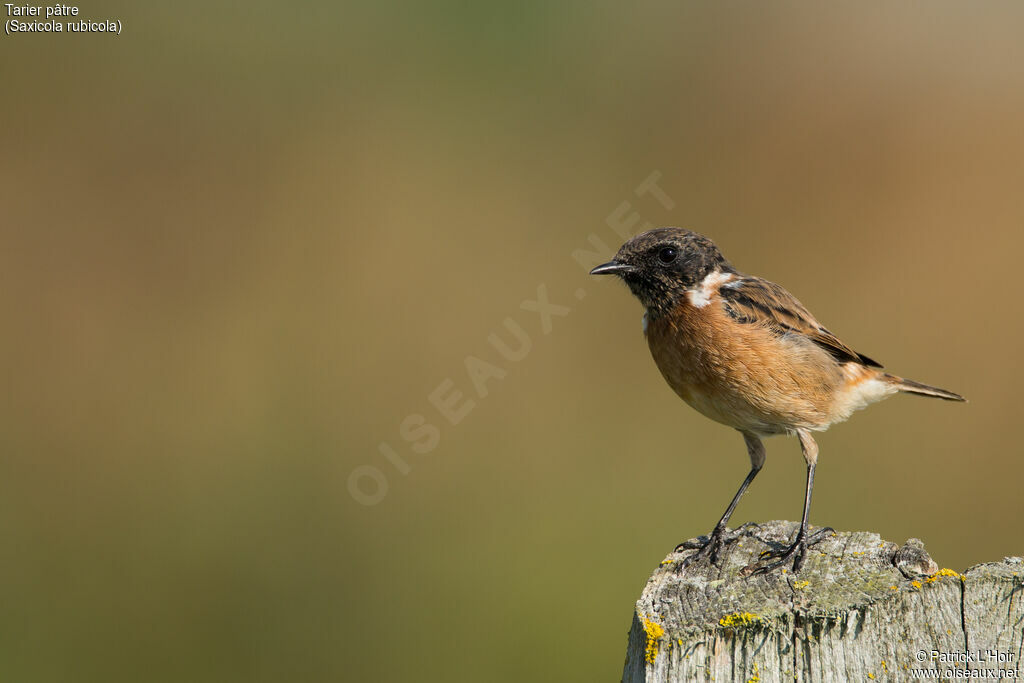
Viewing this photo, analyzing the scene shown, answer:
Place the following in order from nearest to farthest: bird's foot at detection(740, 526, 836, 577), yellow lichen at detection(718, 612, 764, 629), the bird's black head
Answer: yellow lichen at detection(718, 612, 764, 629) < bird's foot at detection(740, 526, 836, 577) < the bird's black head

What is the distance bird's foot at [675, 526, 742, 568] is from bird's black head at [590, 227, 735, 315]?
51.2 inches

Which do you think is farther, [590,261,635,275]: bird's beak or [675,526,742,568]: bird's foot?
[590,261,635,275]: bird's beak

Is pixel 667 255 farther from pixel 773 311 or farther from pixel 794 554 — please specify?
pixel 794 554

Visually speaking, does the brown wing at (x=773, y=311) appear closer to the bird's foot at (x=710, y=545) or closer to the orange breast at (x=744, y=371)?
the orange breast at (x=744, y=371)

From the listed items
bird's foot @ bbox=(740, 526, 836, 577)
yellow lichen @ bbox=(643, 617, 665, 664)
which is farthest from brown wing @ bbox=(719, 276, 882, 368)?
yellow lichen @ bbox=(643, 617, 665, 664)

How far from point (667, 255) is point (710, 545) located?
1724 mm

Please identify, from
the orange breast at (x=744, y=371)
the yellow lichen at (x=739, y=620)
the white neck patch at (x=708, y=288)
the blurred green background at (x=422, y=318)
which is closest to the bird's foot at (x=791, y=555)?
the yellow lichen at (x=739, y=620)

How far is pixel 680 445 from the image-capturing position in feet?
25.9

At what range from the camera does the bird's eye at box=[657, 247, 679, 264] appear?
514 centimetres

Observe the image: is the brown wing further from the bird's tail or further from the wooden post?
the wooden post

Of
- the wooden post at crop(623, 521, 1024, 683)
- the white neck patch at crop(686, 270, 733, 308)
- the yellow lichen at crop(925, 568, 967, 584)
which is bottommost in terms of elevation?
the wooden post at crop(623, 521, 1024, 683)

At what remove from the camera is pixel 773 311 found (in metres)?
4.97

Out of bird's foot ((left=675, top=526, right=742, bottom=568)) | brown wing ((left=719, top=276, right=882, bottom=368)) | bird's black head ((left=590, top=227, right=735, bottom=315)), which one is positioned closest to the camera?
bird's foot ((left=675, top=526, right=742, bottom=568))

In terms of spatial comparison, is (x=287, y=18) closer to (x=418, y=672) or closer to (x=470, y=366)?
(x=470, y=366)
